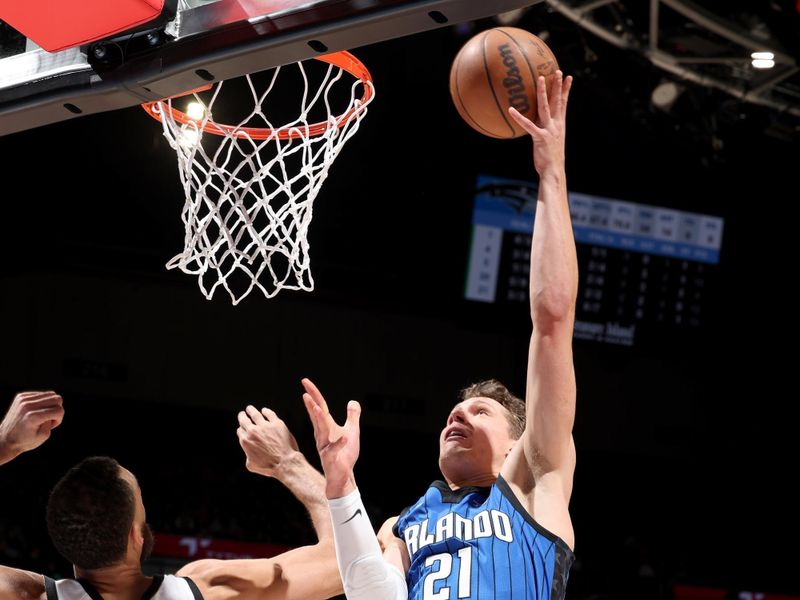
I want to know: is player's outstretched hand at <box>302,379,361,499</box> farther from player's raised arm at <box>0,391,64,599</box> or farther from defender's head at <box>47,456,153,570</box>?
player's raised arm at <box>0,391,64,599</box>

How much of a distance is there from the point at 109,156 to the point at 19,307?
163cm

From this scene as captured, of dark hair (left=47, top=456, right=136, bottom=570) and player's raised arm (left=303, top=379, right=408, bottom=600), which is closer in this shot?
player's raised arm (left=303, top=379, right=408, bottom=600)

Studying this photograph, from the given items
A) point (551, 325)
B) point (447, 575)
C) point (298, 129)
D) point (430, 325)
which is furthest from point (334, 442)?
point (430, 325)

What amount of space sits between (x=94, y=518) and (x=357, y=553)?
2.04 ft

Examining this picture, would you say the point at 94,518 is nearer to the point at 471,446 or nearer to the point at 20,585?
the point at 20,585

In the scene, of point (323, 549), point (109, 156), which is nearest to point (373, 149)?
point (109, 156)

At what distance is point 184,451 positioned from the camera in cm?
984

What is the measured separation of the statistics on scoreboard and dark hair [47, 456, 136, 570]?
21.4 ft

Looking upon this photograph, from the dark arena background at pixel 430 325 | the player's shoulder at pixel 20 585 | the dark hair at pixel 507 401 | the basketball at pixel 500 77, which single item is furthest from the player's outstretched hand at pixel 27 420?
the dark arena background at pixel 430 325

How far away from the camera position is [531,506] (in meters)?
2.34

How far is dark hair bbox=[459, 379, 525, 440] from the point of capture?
269 cm

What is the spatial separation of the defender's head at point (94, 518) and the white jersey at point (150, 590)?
5cm

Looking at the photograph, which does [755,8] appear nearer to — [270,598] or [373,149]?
[373,149]

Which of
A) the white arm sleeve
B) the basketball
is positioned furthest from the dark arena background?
the white arm sleeve
